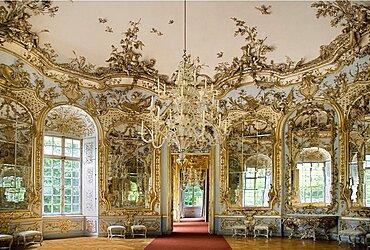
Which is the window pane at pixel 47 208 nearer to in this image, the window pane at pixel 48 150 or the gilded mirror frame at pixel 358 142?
the window pane at pixel 48 150

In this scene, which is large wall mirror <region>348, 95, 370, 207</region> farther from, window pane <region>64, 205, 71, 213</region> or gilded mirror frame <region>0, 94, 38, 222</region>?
gilded mirror frame <region>0, 94, 38, 222</region>

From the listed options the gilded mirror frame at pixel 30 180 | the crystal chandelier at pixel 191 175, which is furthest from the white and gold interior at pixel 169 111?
the crystal chandelier at pixel 191 175

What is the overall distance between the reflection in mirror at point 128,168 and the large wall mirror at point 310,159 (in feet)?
11.8

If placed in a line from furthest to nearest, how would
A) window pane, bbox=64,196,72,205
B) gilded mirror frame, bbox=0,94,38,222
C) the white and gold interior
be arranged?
window pane, bbox=64,196,72,205, gilded mirror frame, bbox=0,94,38,222, the white and gold interior

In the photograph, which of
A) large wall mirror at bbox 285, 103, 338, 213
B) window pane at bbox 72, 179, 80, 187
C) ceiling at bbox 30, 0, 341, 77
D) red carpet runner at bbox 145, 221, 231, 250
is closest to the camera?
ceiling at bbox 30, 0, 341, 77

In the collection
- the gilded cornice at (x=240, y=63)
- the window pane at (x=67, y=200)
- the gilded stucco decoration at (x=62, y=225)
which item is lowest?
the gilded stucco decoration at (x=62, y=225)

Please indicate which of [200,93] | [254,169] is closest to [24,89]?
[200,93]

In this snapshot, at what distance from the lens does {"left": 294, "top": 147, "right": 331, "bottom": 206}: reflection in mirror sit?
9.99 m

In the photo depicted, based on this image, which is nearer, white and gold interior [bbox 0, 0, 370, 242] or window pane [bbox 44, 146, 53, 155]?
white and gold interior [bbox 0, 0, 370, 242]

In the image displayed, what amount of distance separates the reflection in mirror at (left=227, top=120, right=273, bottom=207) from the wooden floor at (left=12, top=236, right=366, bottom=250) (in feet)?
3.86

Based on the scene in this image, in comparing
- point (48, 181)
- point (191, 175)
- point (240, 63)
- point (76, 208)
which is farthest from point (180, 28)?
point (191, 175)

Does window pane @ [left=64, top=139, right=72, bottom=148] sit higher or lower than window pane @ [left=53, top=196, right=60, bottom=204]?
higher

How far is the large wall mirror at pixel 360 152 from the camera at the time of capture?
9008mm

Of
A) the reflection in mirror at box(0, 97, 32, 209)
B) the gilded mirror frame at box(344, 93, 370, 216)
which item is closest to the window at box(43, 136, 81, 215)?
the reflection in mirror at box(0, 97, 32, 209)
